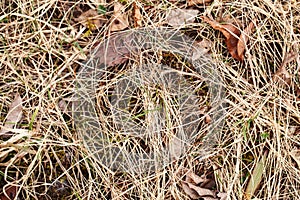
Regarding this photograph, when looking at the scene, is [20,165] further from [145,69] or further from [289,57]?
[289,57]

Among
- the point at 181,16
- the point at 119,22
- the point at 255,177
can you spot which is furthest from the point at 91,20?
the point at 255,177

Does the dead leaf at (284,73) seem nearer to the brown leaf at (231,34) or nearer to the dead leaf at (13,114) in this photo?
the brown leaf at (231,34)

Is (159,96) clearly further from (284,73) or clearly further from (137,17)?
(284,73)

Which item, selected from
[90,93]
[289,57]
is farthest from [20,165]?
[289,57]

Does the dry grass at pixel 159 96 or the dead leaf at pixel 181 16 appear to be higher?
the dead leaf at pixel 181 16

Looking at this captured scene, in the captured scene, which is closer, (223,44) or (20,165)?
(20,165)

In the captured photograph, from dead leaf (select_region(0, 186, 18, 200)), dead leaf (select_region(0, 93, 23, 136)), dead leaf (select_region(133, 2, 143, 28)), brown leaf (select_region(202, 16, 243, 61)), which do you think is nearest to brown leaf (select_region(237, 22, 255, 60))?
brown leaf (select_region(202, 16, 243, 61))

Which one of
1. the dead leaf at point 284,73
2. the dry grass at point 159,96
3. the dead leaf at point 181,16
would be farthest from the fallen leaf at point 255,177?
the dead leaf at point 181,16
